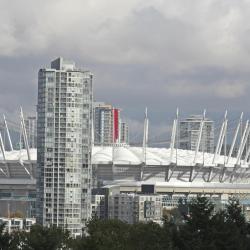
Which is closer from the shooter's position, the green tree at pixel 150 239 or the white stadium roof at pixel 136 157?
the green tree at pixel 150 239

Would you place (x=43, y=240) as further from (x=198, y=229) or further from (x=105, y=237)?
(x=198, y=229)

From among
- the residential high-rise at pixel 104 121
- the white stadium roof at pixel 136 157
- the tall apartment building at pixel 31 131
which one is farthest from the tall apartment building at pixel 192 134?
the white stadium roof at pixel 136 157

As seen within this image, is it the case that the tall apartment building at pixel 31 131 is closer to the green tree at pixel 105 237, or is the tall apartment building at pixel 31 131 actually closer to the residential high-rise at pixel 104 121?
the residential high-rise at pixel 104 121

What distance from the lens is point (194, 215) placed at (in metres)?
42.5

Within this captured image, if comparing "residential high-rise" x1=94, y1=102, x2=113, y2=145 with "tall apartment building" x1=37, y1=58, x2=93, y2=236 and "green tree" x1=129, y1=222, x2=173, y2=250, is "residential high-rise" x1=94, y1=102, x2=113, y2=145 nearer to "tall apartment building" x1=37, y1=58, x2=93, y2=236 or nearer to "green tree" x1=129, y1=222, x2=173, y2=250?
"tall apartment building" x1=37, y1=58, x2=93, y2=236

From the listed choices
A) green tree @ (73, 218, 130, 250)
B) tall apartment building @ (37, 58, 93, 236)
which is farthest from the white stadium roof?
green tree @ (73, 218, 130, 250)

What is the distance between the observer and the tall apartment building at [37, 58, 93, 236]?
81.0 meters

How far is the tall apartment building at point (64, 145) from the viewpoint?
81.0 metres

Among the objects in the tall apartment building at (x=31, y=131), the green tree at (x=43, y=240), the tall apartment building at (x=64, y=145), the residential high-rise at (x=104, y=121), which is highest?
the residential high-rise at (x=104, y=121)

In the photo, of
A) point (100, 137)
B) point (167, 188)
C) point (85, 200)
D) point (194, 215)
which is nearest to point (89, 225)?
point (194, 215)

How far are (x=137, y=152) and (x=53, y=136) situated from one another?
129ft

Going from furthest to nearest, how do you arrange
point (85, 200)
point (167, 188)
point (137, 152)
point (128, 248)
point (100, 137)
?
point (100, 137)
point (137, 152)
point (167, 188)
point (85, 200)
point (128, 248)

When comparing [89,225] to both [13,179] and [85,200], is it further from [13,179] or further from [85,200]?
[13,179]

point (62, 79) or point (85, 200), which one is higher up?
point (62, 79)
